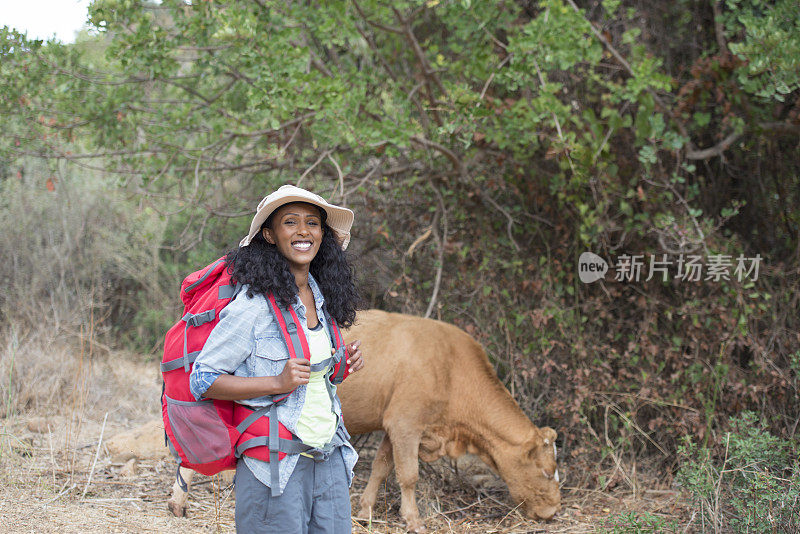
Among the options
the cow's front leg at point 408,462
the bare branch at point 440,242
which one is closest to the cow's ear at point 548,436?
the cow's front leg at point 408,462

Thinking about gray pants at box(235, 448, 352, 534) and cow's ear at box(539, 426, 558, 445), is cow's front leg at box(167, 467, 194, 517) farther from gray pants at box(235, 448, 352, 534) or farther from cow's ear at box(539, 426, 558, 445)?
cow's ear at box(539, 426, 558, 445)

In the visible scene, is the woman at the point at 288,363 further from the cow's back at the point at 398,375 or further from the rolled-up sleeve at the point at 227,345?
the cow's back at the point at 398,375

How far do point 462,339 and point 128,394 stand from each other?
15.0ft

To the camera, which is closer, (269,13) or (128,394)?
(269,13)

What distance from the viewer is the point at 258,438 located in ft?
9.57

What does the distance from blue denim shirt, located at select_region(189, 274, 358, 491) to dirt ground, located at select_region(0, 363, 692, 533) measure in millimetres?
1992

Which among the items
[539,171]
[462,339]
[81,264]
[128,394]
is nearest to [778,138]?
[539,171]

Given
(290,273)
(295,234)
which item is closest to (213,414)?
(290,273)

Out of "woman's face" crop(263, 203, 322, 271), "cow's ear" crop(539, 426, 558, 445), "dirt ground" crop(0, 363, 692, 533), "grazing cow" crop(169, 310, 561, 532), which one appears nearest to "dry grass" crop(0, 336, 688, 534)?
"dirt ground" crop(0, 363, 692, 533)

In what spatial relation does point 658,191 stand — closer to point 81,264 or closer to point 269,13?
point 269,13

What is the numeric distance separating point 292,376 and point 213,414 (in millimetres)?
372

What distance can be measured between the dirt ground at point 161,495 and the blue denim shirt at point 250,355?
6.54ft

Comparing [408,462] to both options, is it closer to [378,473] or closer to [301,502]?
[378,473]

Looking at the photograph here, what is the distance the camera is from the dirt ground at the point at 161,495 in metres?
4.92
